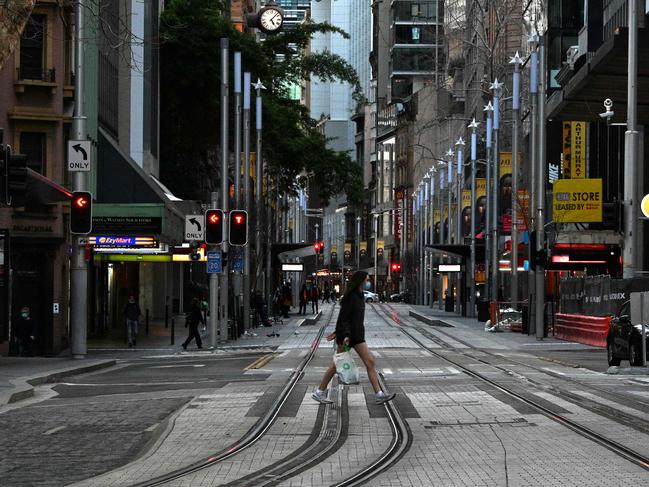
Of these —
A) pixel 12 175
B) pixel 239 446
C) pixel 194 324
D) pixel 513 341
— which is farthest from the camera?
pixel 513 341

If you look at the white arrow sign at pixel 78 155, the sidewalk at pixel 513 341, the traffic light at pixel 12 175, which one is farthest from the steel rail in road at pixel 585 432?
the sidewalk at pixel 513 341

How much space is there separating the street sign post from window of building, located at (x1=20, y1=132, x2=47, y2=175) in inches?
227

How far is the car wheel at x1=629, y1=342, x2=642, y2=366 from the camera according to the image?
29.5 meters

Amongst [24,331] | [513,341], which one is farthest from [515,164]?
[24,331]

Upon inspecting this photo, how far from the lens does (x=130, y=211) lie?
41156 millimetres

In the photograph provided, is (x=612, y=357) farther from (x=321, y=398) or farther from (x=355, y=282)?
(x=355, y=282)

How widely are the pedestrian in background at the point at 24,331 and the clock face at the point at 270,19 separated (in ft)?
72.4

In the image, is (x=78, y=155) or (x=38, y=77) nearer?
(x=78, y=155)

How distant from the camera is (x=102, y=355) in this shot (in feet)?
124

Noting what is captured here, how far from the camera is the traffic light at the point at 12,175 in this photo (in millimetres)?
20672

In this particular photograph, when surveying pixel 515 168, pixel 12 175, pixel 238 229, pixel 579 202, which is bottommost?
pixel 238 229

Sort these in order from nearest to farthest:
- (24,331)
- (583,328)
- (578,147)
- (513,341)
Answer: (24,331) → (583,328) → (513,341) → (578,147)

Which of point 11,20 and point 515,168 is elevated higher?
point 515,168

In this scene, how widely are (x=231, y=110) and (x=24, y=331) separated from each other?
3449 centimetres
